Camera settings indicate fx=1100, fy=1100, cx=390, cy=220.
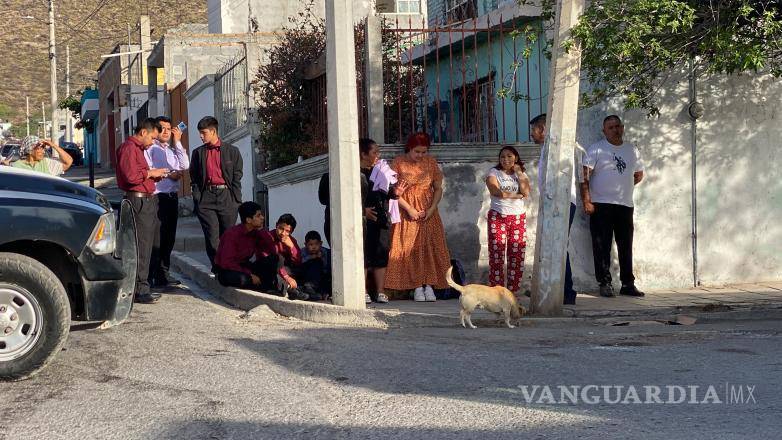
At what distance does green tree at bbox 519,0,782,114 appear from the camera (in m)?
9.57

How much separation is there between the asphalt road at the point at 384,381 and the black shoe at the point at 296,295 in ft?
3.15

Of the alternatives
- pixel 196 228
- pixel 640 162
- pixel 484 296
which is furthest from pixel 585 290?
pixel 196 228

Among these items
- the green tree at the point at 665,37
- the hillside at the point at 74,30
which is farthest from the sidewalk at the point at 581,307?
the hillside at the point at 74,30

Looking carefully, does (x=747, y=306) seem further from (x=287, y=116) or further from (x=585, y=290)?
(x=287, y=116)

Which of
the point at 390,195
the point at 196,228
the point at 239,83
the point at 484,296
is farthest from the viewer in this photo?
the point at 196,228

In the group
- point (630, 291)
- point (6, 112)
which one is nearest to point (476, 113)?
point (630, 291)

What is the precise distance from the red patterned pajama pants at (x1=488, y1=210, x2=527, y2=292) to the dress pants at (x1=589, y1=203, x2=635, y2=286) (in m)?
0.86

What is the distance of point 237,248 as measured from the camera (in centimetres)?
1109

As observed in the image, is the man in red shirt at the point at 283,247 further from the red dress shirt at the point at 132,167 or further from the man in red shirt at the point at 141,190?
the red dress shirt at the point at 132,167

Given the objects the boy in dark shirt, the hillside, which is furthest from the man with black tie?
the hillside

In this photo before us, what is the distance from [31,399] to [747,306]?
670 centimetres

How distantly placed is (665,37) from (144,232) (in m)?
5.39

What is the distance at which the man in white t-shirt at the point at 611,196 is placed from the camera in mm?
11305

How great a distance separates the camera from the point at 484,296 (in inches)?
357
